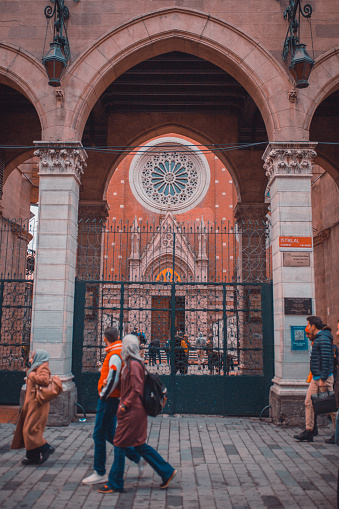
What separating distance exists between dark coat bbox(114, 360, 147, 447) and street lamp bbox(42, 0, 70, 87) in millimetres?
6425

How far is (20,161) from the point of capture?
14883 mm

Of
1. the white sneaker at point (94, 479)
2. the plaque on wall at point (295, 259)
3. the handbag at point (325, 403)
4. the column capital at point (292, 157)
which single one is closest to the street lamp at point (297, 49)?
the column capital at point (292, 157)

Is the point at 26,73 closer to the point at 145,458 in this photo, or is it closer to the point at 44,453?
the point at 44,453

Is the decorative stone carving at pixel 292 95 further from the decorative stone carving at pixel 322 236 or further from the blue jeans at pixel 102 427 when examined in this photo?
the decorative stone carving at pixel 322 236

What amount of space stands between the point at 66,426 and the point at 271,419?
3984 mm

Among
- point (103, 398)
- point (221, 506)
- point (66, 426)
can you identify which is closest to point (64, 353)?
point (66, 426)

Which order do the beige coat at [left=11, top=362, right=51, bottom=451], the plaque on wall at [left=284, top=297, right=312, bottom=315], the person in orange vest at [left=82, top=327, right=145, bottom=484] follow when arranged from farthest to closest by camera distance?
the plaque on wall at [left=284, top=297, right=312, bottom=315], the beige coat at [left=11, top=362, right=51, bottom=451], the person in orange vest at [left=82, top=327, right=145, bottom=484]

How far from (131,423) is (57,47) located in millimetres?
7381

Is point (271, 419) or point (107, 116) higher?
point (107, 116)

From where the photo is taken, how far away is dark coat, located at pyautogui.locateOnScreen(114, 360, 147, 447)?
15.6ft

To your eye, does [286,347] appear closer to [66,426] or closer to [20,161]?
[66,426]

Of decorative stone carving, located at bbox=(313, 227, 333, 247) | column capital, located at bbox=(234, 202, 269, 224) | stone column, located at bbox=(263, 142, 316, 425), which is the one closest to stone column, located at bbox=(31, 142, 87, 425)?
stone column, located at bbox=(263, 142, 316, 425)

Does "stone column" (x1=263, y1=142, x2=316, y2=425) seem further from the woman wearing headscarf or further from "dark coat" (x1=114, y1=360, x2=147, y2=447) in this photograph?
"dark coat" (x1=114, y1=360, x2=147, y2=447)

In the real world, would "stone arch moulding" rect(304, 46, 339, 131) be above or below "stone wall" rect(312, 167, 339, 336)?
above
